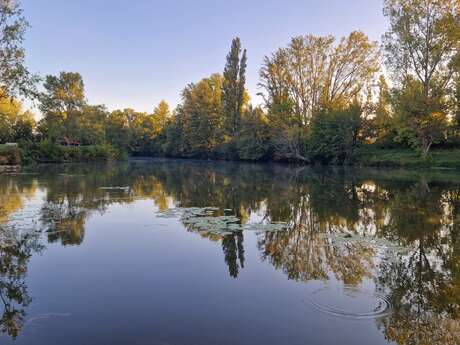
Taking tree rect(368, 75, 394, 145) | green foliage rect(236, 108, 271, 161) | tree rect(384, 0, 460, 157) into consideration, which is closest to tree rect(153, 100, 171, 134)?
green foliage rect(236, 108, 271, 161)

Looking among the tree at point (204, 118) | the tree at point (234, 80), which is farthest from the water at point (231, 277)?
the tree at point (204, 118)

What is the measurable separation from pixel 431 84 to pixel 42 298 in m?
32.4

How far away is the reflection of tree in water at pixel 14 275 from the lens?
149 inches

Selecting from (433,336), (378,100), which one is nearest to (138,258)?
(433,336)

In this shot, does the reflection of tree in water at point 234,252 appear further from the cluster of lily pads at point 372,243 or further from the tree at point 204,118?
the tree at point 204,118

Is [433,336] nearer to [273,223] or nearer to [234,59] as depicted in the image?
[273,223]

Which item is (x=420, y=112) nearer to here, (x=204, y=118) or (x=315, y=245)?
(x=315, y=245)

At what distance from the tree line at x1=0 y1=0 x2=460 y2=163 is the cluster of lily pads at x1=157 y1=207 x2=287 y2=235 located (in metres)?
20.1

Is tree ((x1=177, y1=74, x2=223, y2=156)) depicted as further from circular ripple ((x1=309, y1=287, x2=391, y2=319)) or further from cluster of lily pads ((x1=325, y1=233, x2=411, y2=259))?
circular ripple ((x1=309, y1=287, x2=391, y2=319))

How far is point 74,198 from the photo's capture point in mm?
13023

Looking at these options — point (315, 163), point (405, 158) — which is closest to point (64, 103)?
point (315, 163)

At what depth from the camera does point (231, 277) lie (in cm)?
525

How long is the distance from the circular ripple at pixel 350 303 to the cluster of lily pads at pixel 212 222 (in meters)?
3.51

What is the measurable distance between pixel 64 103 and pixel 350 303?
5049 cm
